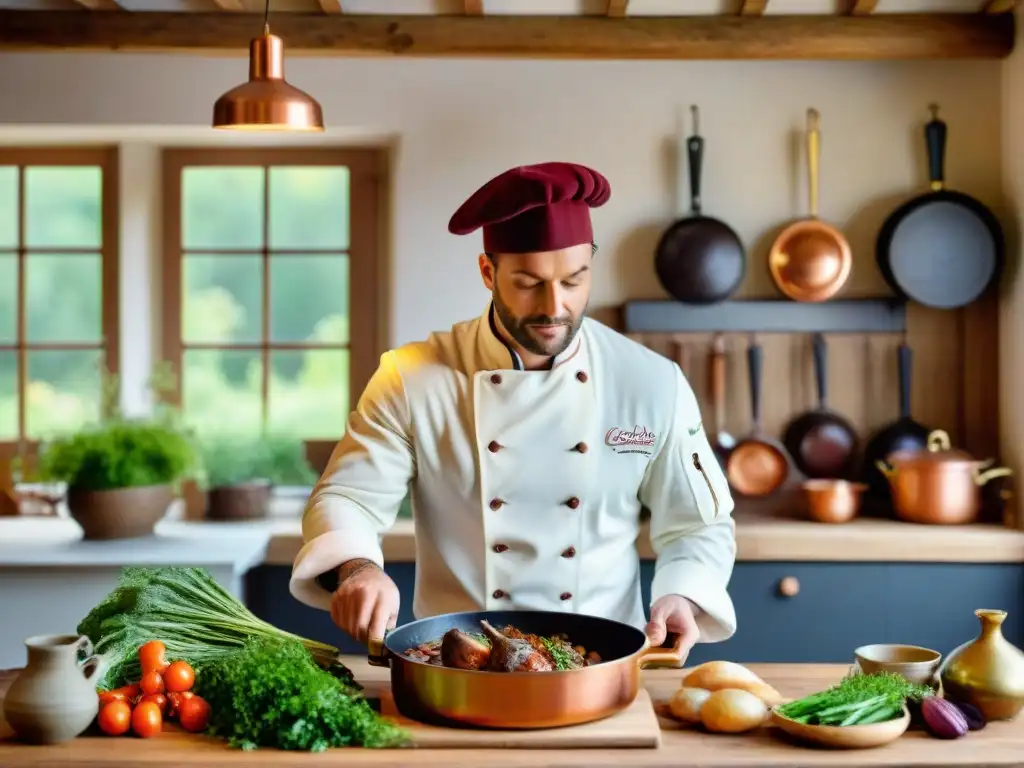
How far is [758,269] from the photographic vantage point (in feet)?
13.8

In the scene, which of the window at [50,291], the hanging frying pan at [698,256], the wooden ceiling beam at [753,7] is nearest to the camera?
the wooden ceiling beam at [753,7]

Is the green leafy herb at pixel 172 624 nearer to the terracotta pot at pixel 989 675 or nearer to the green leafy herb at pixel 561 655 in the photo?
the green leafy herb at pixel 561 655

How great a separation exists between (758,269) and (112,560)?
7.34ft

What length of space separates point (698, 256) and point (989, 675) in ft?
7.89

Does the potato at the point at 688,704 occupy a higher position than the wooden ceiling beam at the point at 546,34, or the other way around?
the wooden ceiling beam at the point at 546,34

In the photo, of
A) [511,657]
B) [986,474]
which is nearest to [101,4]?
[511,657]

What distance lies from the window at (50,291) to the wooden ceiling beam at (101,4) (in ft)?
2.09

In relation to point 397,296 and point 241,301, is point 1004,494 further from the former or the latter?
point 241,301

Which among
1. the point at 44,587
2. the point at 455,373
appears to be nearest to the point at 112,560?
the point at 44,587

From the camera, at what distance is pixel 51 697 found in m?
1.73

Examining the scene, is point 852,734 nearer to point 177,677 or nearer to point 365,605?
point 365,605

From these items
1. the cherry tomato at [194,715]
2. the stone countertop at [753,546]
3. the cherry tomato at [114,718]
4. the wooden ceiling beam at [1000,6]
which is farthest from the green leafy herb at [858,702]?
the wooden ceiling beam at [1000,6]

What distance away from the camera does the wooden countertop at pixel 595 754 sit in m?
1.68

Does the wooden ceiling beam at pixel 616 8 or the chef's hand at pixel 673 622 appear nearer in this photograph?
the chef's hand at pixel 673 622
